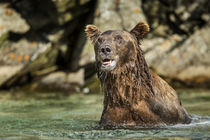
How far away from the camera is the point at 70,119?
866 cm

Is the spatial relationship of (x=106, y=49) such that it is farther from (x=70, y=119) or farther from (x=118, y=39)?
(x=70, y=119)

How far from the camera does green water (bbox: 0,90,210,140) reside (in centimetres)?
611

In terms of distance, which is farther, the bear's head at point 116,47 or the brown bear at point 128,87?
the brown bear at point 128,87

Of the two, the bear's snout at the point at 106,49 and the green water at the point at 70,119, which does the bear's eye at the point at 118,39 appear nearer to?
the bear's snout at the point at 106,49

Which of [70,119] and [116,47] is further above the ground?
[116,47]

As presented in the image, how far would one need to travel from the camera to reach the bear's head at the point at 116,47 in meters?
6.83

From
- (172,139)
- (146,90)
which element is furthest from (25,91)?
(172,139)

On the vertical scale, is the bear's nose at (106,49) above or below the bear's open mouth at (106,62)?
above

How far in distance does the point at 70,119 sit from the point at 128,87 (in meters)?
2.01

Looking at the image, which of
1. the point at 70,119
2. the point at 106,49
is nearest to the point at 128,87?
the point at 106,49

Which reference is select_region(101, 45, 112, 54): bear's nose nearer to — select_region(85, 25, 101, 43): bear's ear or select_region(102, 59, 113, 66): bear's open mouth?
select_region(102, 59, 113, 66): bear's open mouth

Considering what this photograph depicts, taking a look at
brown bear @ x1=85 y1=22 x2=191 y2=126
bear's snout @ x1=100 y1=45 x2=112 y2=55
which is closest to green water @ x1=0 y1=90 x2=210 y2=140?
brown bear @ x1=85 y1=22 x2=191 y2=126

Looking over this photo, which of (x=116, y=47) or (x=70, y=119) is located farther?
(x=70, y=119)

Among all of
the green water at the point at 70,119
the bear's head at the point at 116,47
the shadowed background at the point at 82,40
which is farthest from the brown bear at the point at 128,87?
the shadowed background at the point at 82,40
